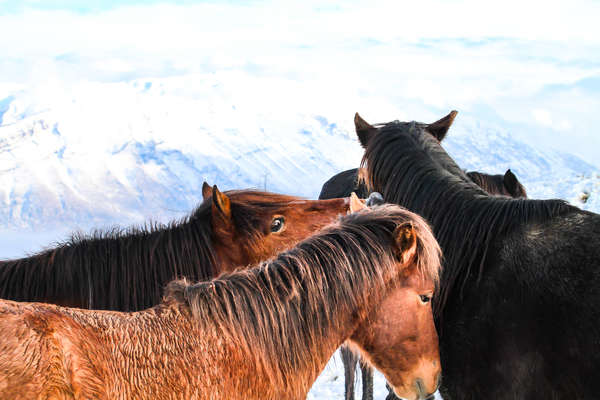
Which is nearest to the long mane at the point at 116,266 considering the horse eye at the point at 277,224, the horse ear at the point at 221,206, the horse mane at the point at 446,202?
the horse ear at the point at 221,206

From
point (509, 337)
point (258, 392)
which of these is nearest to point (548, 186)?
point (509, 337)

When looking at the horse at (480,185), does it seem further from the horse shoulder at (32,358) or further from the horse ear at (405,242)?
the horse shoulder at (32,358)

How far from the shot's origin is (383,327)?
3.13 m

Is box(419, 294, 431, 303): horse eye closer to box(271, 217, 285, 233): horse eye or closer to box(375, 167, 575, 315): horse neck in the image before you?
box(375, 167, 575, 315): horse neck

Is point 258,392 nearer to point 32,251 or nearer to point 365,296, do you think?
point 365,296

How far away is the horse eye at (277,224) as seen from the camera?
4125 mm

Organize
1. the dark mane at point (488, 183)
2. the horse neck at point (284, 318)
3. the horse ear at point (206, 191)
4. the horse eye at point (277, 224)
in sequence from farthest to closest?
→ the dark mane at point (488, 183) → the horse ear at point (206, 191) → the horse eye at point (277, 224) → the horse neck at point (284, 318)

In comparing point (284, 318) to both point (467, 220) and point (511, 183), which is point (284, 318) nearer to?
point (467, 220)

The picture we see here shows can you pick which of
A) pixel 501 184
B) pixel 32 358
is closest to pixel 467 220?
pixel 32 358

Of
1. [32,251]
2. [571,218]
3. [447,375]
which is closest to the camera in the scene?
[571,218]

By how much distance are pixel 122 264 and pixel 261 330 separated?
4.87 ft

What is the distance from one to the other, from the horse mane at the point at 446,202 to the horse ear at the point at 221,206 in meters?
1.47

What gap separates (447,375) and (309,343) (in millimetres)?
1183

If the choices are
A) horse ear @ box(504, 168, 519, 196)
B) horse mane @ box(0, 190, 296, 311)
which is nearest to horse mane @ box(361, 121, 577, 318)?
horse mane @ box(0, 190, 296, 311)
